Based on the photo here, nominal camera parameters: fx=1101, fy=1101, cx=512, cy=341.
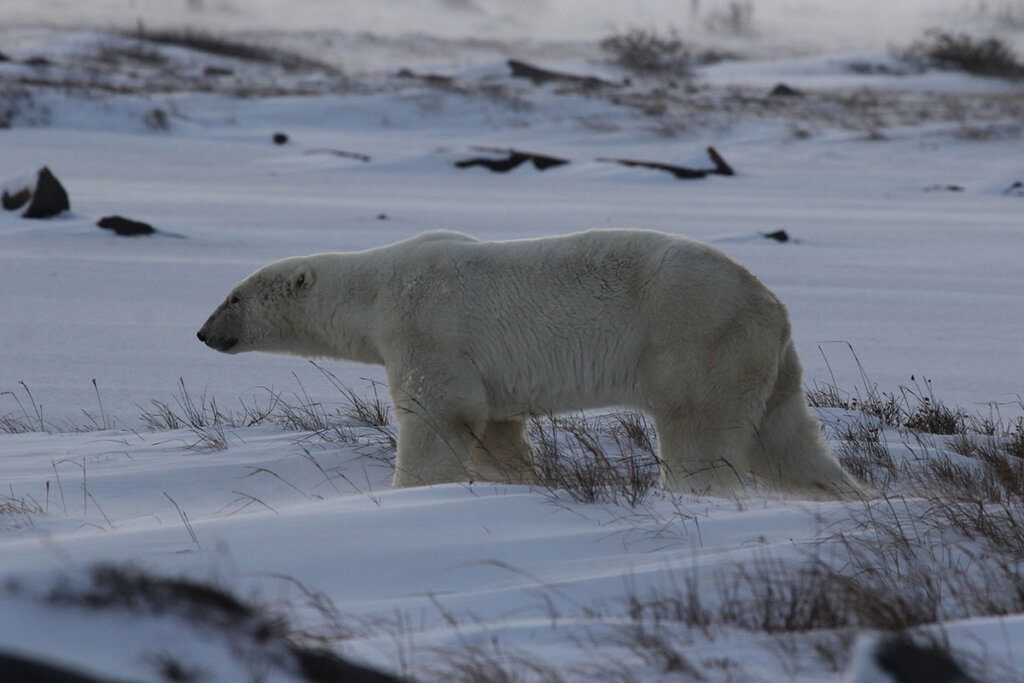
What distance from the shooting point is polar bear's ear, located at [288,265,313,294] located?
4742 mm

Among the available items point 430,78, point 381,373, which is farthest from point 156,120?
point 381,373

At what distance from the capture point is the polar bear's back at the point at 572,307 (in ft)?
13.1

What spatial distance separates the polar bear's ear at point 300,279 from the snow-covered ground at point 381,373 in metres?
0.70

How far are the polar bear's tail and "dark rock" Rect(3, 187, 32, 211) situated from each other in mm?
10158

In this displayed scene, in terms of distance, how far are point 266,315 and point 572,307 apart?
1.46 meters

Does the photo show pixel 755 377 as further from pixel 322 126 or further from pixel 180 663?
pixel 322 126

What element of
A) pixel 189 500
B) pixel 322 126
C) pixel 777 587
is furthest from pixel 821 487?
pixel 322 126

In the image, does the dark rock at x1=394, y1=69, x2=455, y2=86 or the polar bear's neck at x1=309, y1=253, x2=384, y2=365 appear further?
the dark rock at x1=394, y1=69, x2=455, y2=86

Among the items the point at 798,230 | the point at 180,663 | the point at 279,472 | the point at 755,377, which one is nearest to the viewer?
the point at 180,663

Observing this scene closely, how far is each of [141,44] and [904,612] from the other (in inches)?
1761

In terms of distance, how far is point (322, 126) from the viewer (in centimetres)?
2491

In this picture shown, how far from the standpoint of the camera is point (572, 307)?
13.8ft

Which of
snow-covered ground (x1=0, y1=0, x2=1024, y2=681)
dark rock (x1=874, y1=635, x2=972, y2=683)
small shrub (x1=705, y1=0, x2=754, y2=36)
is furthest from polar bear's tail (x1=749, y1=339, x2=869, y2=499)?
small shrub (x1=705, y1=0, x2=754, y2=36)

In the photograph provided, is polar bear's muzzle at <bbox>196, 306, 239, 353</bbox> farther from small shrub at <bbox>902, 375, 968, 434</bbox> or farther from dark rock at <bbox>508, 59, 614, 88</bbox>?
dark rock at <bbox>508, 59, 614, 88</bbox>
